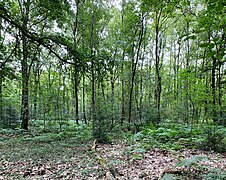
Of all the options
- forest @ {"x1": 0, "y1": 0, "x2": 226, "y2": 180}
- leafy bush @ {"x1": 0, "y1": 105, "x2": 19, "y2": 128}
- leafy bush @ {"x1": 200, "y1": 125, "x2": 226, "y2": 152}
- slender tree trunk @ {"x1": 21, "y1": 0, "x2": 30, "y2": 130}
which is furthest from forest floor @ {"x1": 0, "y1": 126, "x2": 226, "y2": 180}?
leafy bush @ {"x1": 0, "y1": 105, "x2": 19, "y2": 128}

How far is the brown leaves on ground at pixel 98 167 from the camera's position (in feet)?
13.8

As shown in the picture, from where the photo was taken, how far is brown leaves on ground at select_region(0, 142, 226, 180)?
421cm

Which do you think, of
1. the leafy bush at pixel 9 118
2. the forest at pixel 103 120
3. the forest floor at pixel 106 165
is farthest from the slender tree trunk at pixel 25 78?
the forest floor at pixel 106 165

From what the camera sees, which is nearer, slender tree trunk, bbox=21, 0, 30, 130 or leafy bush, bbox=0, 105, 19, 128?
slender tree trunk, bbox=21, 0, 30, 130

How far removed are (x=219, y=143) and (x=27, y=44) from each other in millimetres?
8796

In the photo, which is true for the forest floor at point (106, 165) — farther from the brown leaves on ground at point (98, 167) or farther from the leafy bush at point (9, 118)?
the leafy bush at point (9, 118)

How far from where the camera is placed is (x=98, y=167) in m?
4.71

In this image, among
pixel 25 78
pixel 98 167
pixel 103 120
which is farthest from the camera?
Result: pixel 25 78

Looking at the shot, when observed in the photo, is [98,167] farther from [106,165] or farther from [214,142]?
[214,142]

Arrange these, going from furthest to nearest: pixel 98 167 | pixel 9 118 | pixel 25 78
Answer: pixel 9 118, pixel 25 78, pixel 98 167

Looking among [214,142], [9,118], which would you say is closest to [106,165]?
[214,142]

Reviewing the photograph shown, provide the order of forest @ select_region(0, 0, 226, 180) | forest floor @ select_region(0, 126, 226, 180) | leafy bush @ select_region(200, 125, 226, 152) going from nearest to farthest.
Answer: forest @ select_region(0, 0, 226, 180) → forest floor @ select_region(0, 126, 226, 180) → leafy bush @ select_region(200, 125, 226, 152)

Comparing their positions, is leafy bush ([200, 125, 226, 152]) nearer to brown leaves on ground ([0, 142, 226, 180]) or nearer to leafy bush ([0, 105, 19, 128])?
brown leaves on ground ([0, 142, 226, 180])

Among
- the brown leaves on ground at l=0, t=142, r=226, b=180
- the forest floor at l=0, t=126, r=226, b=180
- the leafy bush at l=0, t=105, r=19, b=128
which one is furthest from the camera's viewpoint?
the leafy bush at l=0, t=105, r=19, b=128
